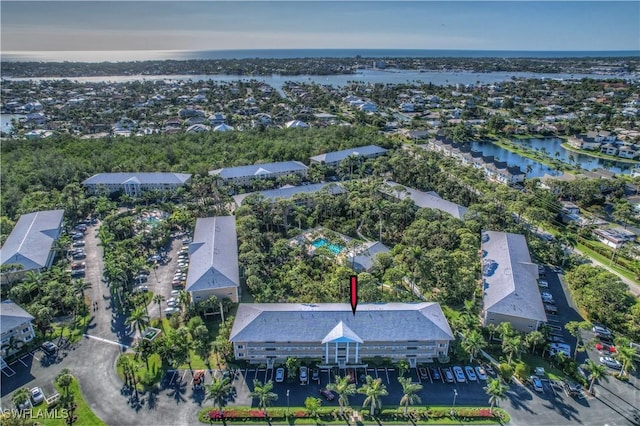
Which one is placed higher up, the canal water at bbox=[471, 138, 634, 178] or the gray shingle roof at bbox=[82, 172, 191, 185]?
the gray shingle roof at bbox=[82, 172, 191, 185]

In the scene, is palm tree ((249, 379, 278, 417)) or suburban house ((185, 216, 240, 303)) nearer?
palm tree ((249, 379, 278, 417))

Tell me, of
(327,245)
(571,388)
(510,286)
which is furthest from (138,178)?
(571,388)

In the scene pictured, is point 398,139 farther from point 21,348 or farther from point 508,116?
point 21,348

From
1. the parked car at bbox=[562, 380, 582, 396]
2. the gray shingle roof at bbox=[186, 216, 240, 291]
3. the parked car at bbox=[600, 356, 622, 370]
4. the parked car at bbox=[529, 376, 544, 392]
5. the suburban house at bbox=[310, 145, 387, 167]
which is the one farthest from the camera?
the suburban house at bbox=[310, 145, 387, 167]

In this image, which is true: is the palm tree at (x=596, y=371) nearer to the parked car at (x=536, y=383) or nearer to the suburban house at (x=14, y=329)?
the parked car at (x=536, y=383)

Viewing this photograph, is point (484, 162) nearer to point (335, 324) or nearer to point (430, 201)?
point (430, 201)

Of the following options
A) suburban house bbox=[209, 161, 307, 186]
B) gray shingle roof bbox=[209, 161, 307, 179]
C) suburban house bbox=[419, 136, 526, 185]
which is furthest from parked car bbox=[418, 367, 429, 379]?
Result: suburban house bbox=[419, 136, 526, 185]

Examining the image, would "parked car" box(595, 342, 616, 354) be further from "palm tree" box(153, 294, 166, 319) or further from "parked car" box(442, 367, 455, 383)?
"palm tree" box(153, 294, 166, 319)
